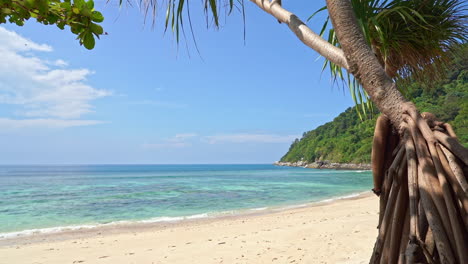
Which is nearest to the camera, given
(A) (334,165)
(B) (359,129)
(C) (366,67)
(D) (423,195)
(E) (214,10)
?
(D) (423,195)

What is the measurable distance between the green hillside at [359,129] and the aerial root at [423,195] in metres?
2.03

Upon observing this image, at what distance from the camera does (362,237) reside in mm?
6527

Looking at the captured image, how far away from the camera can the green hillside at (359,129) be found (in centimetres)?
3794

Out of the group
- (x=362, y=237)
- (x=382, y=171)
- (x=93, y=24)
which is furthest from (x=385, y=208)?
(x=362, y=237)

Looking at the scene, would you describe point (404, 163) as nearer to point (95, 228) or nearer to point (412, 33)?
point (412, 33)

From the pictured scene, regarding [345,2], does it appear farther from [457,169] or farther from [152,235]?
[152,235]

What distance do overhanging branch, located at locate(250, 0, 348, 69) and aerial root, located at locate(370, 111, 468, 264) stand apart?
1.55ft

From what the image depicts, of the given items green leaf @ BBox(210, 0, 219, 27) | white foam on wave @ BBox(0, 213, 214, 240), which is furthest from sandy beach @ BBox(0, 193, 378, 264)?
green leaf @ BBox(210, 0, 219, 27)

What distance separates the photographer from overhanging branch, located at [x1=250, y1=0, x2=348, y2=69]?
209cm

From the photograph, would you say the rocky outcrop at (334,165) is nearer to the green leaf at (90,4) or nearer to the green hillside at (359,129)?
the green hillside at (359,129)

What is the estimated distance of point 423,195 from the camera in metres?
1.69

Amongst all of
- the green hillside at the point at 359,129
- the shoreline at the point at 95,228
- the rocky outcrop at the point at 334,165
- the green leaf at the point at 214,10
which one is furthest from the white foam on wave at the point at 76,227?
the rocky outcrop at the point at 334,165

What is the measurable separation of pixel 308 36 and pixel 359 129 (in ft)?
239

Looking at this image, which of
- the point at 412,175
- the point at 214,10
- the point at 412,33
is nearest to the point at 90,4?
the point at 412,175
